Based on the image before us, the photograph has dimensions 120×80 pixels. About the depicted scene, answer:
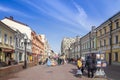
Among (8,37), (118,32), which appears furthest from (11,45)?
(118,32)

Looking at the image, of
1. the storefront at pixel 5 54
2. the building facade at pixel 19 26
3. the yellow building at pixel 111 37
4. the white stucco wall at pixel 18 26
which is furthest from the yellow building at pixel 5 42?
the yellow building at pixel 111 37

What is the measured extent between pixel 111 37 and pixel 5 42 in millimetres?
19854

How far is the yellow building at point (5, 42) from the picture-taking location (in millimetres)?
31073

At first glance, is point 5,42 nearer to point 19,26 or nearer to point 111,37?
point 111,37

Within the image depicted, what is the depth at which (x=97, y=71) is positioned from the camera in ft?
60.4

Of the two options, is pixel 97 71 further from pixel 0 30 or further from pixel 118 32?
pixel 118 32

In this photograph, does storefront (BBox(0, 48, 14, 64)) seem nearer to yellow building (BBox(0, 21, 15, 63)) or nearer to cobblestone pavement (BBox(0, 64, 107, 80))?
yellow building (BBox(0, 21, 15, 63))

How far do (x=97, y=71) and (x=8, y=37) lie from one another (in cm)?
2016

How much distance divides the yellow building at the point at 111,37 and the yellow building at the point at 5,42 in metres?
17.7

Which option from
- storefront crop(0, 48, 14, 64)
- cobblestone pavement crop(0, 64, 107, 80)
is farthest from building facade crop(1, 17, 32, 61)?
cobblestone pavement crop(0, 64, 107, 80)

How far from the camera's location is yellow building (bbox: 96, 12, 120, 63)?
39312 millimetres

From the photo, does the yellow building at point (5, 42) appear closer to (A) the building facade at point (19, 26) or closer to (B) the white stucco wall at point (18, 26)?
(B) the white stucco wall at point (18, 26)

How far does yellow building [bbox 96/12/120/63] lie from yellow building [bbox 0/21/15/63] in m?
17.7

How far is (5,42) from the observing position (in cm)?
3316
